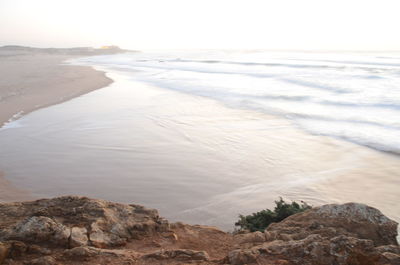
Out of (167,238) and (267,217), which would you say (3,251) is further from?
(267,217)

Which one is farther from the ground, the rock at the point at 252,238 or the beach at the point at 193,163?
the rock at the point at 252,238

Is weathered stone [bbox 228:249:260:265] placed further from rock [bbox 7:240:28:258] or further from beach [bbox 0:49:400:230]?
beach [bbox 0:49:400:230]

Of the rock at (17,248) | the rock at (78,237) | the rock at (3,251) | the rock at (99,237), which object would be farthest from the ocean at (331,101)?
the rock at (3,251)

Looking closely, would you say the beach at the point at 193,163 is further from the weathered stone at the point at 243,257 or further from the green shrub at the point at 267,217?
the weathered stone at the point at 243,257

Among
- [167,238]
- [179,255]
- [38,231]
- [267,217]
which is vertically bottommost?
[267,217]

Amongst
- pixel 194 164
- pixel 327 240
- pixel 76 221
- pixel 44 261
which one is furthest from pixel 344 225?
pixel 194 164

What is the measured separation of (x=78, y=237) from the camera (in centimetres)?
282

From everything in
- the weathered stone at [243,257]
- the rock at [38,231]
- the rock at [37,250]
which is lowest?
the rock at [37,250]

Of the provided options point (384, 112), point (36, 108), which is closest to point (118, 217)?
point (36, 108)

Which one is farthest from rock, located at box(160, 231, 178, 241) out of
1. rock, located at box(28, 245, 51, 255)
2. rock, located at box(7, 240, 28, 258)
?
rock, located at box(7, 240, 28, 258)

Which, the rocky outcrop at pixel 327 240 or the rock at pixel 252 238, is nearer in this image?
the rocky outcrop at pixel 327 240

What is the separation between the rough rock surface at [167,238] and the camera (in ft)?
8.20

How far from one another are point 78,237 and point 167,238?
0.75 meters

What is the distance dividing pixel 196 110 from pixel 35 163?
601 cm
